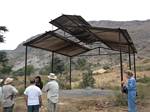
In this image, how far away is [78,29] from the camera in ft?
61.0

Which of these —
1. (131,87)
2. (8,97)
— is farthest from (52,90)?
(131,87)

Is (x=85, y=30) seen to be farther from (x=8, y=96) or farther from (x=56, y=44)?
(x=8, y=96)

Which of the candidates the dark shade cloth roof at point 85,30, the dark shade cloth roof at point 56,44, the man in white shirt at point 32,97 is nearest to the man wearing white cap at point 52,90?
the man in white shirt at point 32,97

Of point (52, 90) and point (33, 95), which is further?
point (52, 90)

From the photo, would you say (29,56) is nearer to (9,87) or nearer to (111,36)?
(111,36)

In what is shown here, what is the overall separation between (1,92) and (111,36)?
8.24 m

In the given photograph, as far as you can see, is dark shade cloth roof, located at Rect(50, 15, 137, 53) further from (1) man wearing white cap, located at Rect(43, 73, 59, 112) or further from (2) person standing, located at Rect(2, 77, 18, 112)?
(2) person standing, located at Rect(2, 77, 18, 112)

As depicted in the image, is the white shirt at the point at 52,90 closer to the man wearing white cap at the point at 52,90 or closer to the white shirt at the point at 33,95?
the man wearing white cap at the point at 52,90

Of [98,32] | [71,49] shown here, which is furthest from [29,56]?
[98,32]

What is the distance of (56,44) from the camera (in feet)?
69.6

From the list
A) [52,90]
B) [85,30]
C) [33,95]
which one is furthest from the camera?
[85,30]

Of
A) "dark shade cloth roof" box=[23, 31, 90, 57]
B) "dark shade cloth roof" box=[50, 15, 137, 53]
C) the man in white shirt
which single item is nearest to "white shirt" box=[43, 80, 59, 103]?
the man in white shirt

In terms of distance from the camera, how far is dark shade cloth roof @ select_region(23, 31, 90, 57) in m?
18.3

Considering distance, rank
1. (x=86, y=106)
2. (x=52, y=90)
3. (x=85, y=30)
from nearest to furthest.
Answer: (x=52, y=90), (x=86, y=106), (x=85, y=30)
